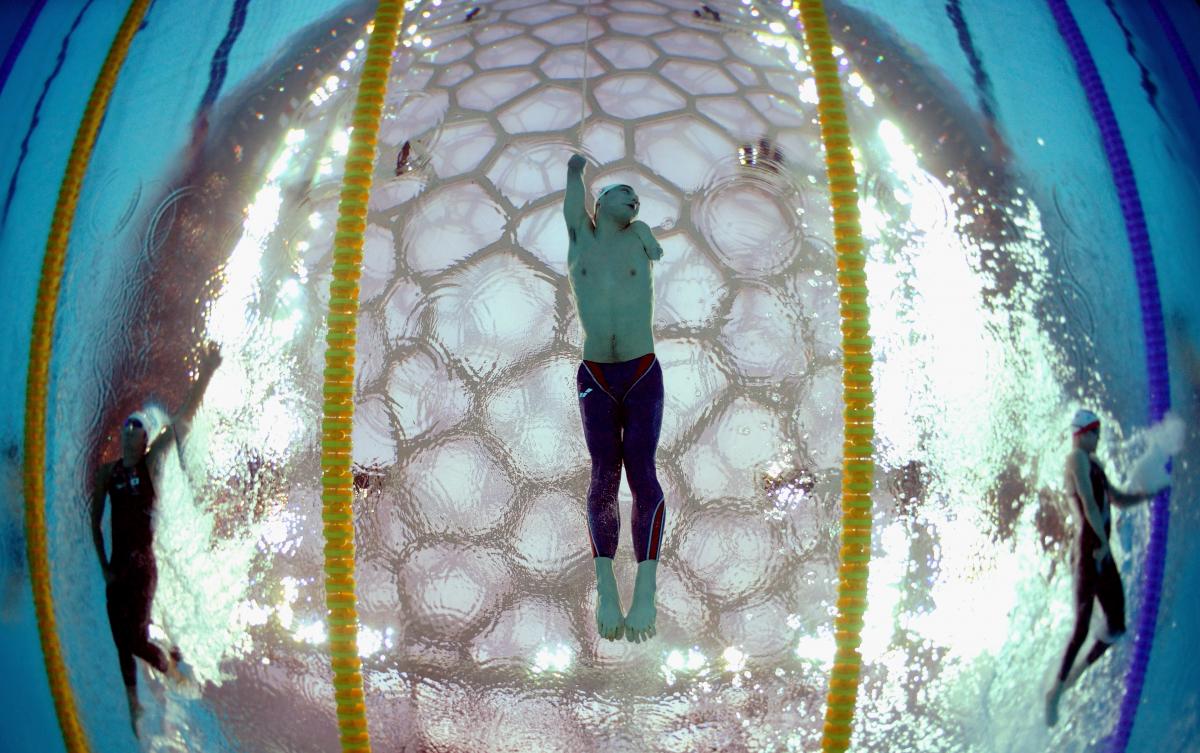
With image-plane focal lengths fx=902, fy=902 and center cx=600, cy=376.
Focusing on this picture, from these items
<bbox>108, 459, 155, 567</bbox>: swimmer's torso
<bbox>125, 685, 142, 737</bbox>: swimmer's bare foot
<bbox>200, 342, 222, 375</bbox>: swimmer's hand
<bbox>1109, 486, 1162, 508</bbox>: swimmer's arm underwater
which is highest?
<bbox>200, 342, 222, 375</bbox>: swimmer's hand

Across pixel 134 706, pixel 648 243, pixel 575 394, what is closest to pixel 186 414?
pixel 134 706

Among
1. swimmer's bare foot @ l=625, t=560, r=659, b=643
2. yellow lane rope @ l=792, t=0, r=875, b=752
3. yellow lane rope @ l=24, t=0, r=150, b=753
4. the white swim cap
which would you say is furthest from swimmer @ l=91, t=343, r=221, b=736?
the white swim cap

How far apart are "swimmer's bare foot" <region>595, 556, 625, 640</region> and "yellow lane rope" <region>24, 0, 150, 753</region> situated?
80cm

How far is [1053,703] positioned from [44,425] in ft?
4.88

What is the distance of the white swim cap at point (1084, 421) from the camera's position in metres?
1.22

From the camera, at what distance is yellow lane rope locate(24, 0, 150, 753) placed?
1308 millimetres

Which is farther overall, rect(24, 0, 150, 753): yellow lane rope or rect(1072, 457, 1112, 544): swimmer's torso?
rect(24, 0, 150, 753): yellow lane rope

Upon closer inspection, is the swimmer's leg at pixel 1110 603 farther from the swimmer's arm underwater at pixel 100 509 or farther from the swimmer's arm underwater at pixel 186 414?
the swimmer's arm underwater at pixel 100 509

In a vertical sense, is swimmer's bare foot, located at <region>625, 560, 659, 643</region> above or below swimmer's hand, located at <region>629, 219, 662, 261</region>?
below

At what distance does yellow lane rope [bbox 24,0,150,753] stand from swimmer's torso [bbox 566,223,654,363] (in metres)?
0.78

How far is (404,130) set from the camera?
146cm

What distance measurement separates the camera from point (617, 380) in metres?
1.23

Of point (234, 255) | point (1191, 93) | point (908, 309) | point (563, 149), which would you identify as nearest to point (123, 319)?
point (234, 255)

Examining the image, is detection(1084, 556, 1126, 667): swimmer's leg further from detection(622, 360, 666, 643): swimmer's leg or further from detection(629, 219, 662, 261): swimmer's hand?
detection(629, 219, 662, 261): swimmer's hand
